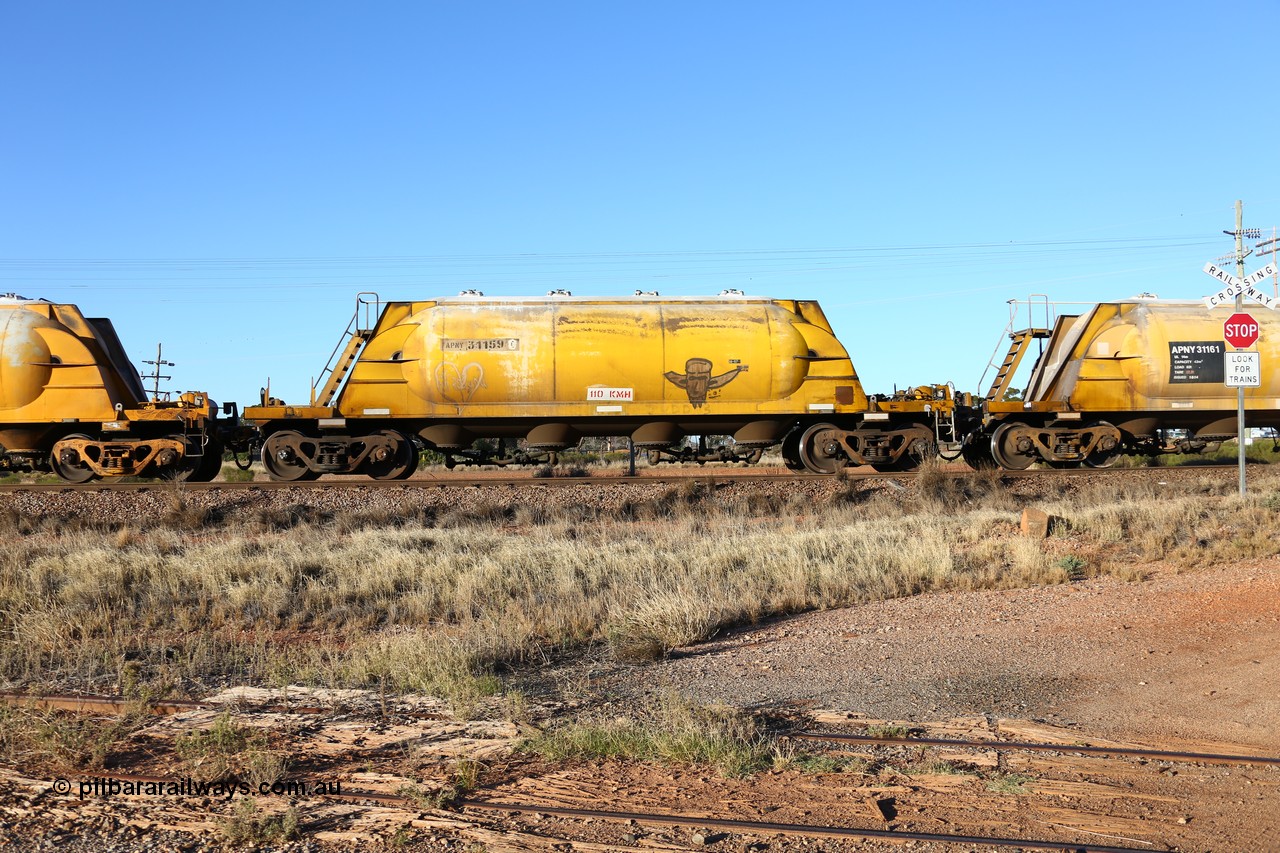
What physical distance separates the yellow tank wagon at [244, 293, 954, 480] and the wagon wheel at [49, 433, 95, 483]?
3249 mm

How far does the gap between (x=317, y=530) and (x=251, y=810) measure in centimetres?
1071

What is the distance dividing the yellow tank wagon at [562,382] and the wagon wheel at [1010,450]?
1.51 m

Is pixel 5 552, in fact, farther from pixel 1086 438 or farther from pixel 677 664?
pixel 1086 438

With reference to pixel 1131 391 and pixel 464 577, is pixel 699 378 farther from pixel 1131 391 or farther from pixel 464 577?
pixel 1131 391

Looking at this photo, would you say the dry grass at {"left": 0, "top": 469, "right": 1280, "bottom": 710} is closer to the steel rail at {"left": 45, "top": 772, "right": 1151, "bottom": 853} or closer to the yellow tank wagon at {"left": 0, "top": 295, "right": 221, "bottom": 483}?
the steel rail at {"left": 45, "top": 772, "right": 1151, "bottom": 853}

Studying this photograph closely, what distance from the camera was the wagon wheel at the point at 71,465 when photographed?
17.6 meters

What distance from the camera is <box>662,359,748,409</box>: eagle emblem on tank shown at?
1773 centimetres

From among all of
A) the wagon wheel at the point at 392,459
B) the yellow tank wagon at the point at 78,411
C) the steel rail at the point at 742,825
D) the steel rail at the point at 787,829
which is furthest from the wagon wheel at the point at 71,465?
the steel rail at the point at 787,829

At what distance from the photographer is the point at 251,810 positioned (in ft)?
14.5

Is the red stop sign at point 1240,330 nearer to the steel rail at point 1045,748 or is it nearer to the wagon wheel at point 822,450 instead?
the wagon wheel at point 822,450

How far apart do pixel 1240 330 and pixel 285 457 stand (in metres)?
15.8

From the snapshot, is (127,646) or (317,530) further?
(317,530)

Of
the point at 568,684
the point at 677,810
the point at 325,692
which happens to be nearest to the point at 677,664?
the point at 568,684

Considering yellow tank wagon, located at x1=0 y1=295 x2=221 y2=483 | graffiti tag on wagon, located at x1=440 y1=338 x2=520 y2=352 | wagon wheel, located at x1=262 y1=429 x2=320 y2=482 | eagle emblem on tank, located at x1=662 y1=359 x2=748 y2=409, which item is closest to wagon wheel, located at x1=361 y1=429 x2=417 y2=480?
wagon wheel, located at x1=262 y1=429 x2=320 y2=482
